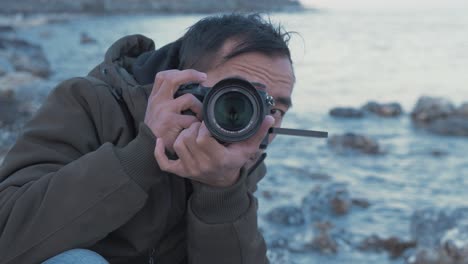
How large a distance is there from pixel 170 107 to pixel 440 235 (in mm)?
3416

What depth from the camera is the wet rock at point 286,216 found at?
4.75 metres

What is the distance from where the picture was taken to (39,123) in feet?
5.92

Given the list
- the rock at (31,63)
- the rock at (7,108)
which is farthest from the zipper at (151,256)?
the rock at (31,63)

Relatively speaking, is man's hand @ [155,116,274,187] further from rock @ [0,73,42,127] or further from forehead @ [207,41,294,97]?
rock @ [0,73,42,127]

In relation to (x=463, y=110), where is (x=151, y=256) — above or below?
above

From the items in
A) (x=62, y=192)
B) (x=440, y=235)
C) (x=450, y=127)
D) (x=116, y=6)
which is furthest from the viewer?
(x=116, y=6)

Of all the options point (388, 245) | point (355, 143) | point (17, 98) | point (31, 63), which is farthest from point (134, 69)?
point (31, 63)

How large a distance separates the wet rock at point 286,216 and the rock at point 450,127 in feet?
16.1

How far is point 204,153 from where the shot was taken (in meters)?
1.52

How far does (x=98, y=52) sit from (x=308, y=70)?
7.37 metres

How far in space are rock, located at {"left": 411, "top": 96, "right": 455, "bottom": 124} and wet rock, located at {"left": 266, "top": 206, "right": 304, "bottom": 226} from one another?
5.51 m

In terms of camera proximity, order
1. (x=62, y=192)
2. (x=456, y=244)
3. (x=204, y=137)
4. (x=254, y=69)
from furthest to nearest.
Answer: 1. (x=456, y=244)
2. (x=254, y=69)
3. (x=62, y=192)
4. (x=204, y=137)

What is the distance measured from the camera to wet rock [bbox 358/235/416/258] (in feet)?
14.1

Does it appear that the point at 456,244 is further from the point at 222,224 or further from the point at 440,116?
the point at 440,116
